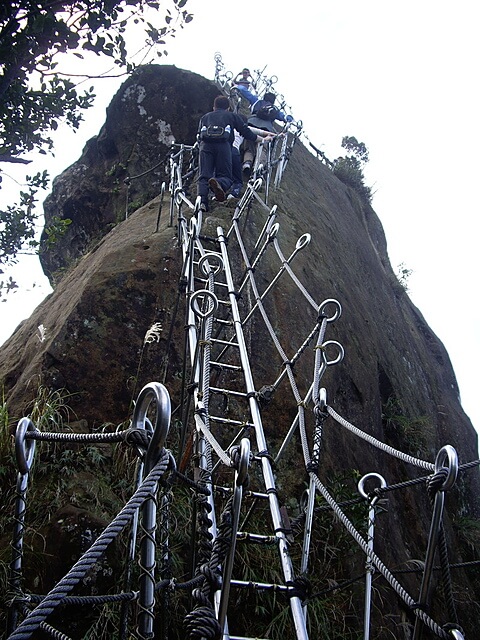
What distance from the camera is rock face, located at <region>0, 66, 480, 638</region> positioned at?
4184 mm

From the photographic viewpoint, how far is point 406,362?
8242 millimetres

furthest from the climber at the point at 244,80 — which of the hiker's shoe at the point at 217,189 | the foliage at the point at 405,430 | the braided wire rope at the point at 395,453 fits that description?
the braided wire rope at the point at 395,453

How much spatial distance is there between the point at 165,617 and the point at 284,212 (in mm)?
5801

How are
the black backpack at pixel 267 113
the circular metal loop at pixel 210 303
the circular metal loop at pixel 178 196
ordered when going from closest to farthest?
the circular metal loop at pixel 210 303 → the circular metal loop at pixel 178 196 → the black backpack at pixel 267 113

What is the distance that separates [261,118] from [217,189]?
315cm

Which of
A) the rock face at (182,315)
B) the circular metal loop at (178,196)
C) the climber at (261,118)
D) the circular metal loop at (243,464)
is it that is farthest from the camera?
Result: the climber at (261,118)

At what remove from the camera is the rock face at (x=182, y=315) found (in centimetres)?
418

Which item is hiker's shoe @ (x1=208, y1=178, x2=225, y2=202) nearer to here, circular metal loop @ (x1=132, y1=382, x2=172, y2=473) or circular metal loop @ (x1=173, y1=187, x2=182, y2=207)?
circular metal loop @ (x1=173, y1=187, x2=182, y2=207)

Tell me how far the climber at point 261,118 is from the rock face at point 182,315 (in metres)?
0.66

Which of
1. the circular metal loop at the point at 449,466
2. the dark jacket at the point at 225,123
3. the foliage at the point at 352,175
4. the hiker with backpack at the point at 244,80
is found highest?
the hiker with backpack at the point at 244,80

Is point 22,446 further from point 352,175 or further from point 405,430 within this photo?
point 352,175

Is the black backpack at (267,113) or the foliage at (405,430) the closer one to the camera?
the foliage at (405,430)

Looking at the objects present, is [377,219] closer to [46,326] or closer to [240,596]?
[46,326]

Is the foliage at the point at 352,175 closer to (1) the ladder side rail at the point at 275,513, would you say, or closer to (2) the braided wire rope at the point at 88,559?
(1) the ladder side rail at the point at 275,513
